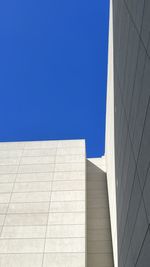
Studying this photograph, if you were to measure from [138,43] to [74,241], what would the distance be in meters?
10.2

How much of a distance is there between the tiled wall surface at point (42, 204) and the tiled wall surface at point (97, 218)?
1182 millimetres

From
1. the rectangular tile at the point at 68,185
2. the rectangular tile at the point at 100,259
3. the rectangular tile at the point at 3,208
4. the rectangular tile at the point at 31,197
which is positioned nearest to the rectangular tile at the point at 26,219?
the rectangular tile at the point at 3,208

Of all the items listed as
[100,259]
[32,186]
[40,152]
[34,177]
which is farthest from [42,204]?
[40,152]

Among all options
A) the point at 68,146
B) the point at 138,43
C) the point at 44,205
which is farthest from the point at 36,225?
the point at 138,43

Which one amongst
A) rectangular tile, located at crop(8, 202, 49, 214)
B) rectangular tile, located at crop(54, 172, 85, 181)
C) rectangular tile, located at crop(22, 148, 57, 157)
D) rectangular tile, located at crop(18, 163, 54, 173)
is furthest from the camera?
rectangular tile, located at crop(22, 148, 57, 157)

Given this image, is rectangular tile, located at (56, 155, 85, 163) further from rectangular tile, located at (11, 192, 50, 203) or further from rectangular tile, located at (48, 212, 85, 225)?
rectangular tile, located at (48, 212, 85, 225)

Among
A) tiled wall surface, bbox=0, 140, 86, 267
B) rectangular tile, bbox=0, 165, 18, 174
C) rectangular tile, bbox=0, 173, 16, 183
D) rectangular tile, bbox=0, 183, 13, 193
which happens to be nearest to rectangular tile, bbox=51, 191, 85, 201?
tiled wall surface, bbox=0, 140, 86, 267

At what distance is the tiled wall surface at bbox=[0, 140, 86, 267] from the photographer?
12.8 metres

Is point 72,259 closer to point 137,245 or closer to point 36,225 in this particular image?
point 36,225

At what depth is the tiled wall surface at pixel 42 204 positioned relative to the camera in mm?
12766

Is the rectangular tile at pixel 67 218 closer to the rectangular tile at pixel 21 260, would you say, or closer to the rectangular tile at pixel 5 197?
the rectangular tile at pixel 21 260

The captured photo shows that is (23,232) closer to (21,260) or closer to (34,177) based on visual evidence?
(21,260)

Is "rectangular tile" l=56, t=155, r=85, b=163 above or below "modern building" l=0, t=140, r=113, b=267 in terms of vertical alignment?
above

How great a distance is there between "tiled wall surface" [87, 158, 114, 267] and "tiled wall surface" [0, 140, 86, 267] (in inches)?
46.5
